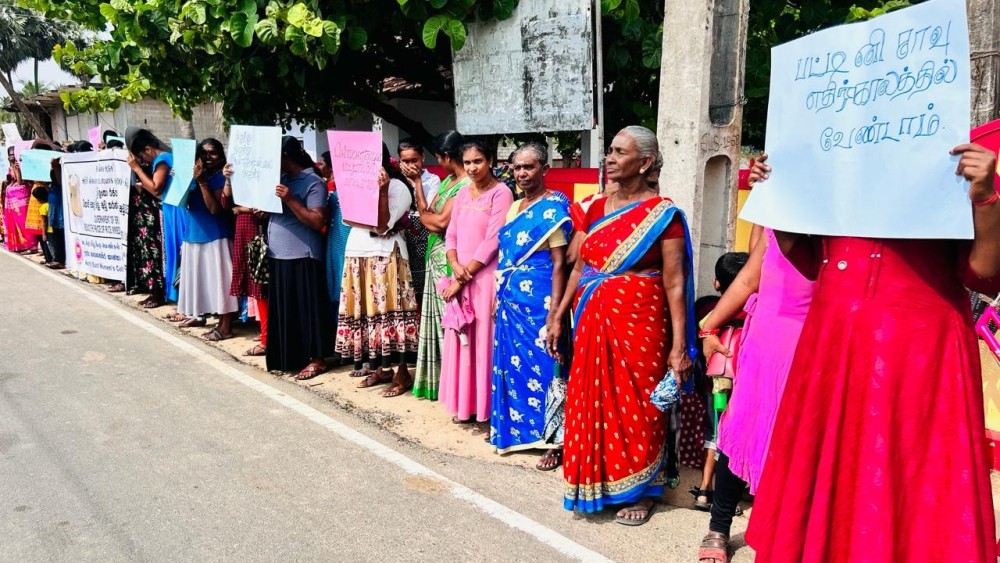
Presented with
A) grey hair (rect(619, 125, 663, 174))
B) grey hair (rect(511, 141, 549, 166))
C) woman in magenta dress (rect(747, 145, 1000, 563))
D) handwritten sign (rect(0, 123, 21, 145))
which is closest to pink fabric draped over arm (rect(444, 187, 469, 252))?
grey hair (rect(511, 141, 549, 166))

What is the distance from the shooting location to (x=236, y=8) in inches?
211

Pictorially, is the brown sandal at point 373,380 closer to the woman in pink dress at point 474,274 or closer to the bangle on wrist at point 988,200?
the woman in pink dress at point 474,274

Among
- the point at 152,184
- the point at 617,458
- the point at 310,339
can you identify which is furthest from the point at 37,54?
the point at 617,458

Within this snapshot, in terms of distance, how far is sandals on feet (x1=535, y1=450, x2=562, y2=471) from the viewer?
385 cm

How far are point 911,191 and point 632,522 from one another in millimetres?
1976

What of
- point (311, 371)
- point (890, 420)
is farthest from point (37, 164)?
point (890, 420)

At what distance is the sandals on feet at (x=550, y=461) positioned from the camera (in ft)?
12.6

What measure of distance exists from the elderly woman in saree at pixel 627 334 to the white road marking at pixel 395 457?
236 millimetres

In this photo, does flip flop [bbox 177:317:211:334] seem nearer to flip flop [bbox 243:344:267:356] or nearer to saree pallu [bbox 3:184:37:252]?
flip flop [bbox 243:344:267:356]

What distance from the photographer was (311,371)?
5.52 m

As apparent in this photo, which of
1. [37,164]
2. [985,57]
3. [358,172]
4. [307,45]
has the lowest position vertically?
[358,172]

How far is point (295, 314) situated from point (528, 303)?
251 cm

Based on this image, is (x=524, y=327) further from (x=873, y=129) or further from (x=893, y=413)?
(x=873, y=129)

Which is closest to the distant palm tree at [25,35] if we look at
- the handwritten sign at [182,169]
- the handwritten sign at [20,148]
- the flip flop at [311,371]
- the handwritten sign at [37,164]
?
the handwritten sign at [20,148]
